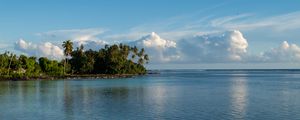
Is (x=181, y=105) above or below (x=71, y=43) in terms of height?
below

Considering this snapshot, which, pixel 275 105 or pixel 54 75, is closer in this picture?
pixel 275 105

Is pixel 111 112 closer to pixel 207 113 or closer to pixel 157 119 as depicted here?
pixel 157 119

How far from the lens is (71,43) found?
172m

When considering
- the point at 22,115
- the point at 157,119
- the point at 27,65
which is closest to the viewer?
the point at 157,119

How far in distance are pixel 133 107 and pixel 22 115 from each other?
14307 mm

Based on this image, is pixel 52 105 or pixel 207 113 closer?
pixel 207 113

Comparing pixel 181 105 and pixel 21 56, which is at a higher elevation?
pixel 21 56

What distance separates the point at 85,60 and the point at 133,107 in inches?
5360

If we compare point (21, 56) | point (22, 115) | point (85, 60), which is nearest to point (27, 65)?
point (21, 56)

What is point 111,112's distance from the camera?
163 ft

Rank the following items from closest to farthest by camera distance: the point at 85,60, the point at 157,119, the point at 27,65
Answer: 1. the point at 157,119
2. the point at 27,65
3. the point at 85,60

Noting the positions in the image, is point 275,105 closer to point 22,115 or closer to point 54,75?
point 22,115

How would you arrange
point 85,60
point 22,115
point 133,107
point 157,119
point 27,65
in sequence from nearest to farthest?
point 157,119, point 22,115, point 133,107, point 27,65, point 85,60

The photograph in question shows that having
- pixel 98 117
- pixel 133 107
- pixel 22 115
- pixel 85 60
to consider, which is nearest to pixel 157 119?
pixel 98 117
